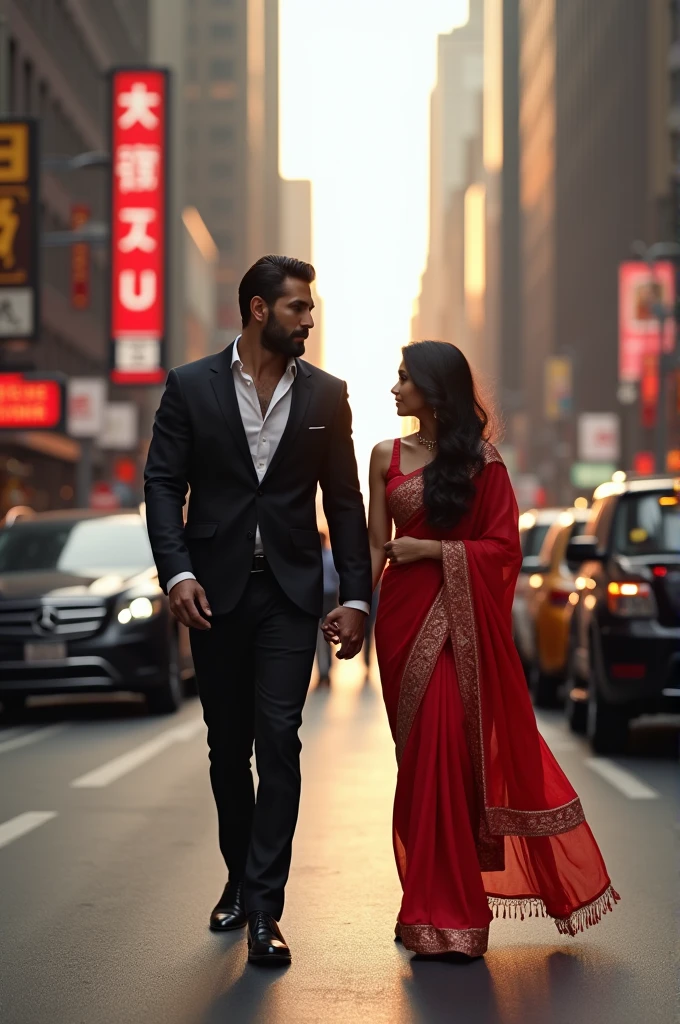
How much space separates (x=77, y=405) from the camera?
41.4m

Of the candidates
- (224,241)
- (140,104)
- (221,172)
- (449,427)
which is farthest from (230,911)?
(221,172)

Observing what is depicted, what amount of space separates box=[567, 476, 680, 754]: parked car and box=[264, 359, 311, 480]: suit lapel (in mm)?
5989

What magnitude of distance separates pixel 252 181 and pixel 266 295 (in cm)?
15956

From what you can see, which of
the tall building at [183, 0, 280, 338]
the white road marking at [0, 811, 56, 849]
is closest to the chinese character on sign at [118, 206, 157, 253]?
the white road marking at [0, 811, 56, 849]

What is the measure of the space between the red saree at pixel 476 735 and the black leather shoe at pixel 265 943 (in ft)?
1.18

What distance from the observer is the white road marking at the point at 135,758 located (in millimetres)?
10648

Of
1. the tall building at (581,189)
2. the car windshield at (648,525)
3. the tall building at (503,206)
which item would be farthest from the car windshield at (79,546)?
the tall building at (503,206)

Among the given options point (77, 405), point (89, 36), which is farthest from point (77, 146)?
point (77, 405)

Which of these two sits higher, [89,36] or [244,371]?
[89,36]

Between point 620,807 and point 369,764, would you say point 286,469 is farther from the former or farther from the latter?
point 369,764

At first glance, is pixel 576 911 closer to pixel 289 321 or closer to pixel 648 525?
pixel 289 321

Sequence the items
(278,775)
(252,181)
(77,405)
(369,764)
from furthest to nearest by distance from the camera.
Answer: (252,181) → (77,405) → (369,764) → (278,775)

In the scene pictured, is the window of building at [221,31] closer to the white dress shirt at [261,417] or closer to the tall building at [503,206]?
the tall building at [503,206]

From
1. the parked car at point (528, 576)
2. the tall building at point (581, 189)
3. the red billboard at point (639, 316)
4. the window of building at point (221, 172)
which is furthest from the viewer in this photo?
the window of building at point (221, 172)
